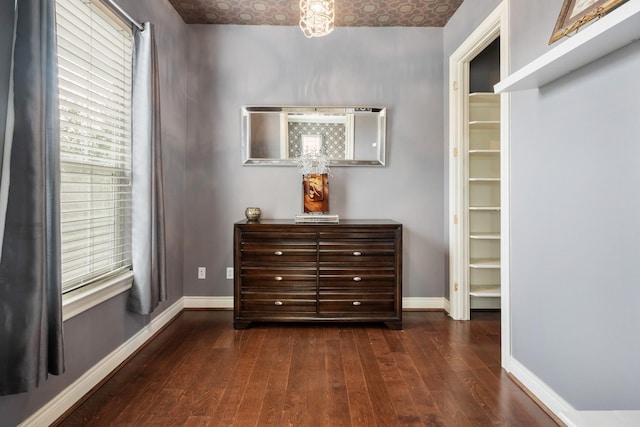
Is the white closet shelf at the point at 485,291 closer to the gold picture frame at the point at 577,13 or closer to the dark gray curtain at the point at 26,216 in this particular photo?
the gold picture frame at the point at 577,13

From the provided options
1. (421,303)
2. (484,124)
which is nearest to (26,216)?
(421,303)

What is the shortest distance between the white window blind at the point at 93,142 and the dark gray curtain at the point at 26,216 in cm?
39

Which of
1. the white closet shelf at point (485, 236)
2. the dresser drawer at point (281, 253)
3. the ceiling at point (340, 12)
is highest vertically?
the ceiling at point (340, 12)

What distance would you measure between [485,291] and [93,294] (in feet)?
10.1

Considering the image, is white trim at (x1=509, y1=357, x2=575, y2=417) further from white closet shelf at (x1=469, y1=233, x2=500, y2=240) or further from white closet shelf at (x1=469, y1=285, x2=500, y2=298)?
white closet shelf at (x1=469, y1=233, x2=500, y2=240)

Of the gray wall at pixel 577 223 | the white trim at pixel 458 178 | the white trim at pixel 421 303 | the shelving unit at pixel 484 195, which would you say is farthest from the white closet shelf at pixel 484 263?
the gray wall at pixel 577 223

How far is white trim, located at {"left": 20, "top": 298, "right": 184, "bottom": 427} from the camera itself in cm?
172

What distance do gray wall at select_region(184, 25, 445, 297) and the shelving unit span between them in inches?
12.2

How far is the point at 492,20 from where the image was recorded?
2523 mm

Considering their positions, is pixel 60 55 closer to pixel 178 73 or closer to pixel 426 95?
pixel 178 73

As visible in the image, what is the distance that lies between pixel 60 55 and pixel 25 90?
1.69 ft

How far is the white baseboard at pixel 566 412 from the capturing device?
67cm

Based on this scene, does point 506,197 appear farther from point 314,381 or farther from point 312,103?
point 312,103

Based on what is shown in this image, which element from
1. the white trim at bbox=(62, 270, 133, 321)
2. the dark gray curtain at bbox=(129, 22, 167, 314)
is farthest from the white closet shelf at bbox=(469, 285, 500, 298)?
the white trim at bbox=(62, 270, 133, 321)
